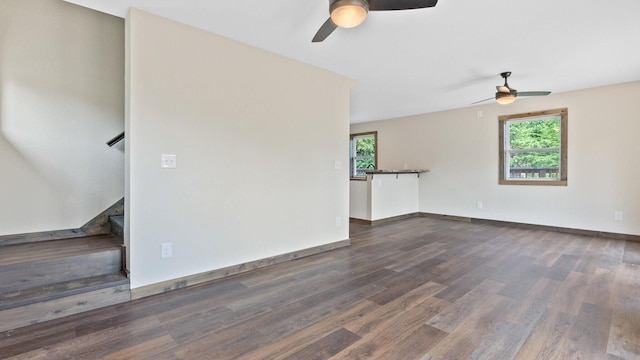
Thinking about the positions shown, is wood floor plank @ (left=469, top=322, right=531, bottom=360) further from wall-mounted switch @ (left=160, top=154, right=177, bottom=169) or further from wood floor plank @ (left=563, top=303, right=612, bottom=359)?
wall-mounted switch @ (left=160, top=154, right=177, bottom=169)

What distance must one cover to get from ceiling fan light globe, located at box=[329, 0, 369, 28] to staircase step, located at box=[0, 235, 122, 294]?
257 centimetres

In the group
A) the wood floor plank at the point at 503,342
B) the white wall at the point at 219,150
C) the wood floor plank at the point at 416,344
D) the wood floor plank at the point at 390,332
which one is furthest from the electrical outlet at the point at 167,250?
the wood floor plank at the point at 503,342

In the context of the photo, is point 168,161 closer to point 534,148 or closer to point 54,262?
point 54,262

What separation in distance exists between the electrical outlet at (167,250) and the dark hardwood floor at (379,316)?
0.33m

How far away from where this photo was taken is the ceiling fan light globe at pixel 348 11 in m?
1.79

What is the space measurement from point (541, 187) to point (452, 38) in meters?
3.72

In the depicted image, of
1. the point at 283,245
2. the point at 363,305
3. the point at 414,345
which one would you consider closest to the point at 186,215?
the point at 283,245

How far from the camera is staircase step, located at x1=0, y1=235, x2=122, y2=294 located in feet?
7.09

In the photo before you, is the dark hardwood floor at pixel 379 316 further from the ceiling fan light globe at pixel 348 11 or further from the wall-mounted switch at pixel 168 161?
the ceiling fan light globe at pixel 348 11

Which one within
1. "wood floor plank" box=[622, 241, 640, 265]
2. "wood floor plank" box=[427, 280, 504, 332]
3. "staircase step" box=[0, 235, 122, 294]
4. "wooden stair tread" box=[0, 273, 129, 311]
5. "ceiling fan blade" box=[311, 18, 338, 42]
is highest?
"ceiling fan blade" box=[311, 18, 338, 42]

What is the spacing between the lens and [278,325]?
201 cm

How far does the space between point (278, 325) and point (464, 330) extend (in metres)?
1.23

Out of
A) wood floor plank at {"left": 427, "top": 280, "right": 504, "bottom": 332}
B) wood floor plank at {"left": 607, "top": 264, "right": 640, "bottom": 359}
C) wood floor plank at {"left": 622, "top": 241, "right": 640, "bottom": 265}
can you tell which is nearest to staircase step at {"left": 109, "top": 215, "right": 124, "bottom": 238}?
wood floor plank at {"left": 427, "top": 280, "right": 504, "bottom": 332}

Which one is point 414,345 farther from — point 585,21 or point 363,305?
point 585,21
